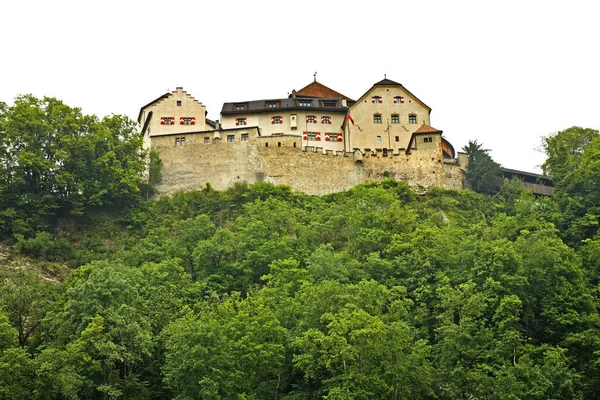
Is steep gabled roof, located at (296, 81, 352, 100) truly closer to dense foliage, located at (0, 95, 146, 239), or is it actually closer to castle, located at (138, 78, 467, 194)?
castle, located at (138, 78, 467, 194)

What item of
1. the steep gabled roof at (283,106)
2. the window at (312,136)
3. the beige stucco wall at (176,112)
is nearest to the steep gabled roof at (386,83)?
the steep gabled roof at (283,106)

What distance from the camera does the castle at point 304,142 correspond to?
76938mm

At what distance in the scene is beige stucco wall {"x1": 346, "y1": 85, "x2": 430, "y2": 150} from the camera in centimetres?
8112

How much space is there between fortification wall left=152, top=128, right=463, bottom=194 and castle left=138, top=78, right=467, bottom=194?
8 centimetres

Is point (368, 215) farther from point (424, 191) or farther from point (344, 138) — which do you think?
point (344, 138)

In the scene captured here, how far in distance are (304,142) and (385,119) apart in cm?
744

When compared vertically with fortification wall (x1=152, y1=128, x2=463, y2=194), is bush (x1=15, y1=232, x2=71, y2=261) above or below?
below

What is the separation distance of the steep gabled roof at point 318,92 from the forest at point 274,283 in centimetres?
1582

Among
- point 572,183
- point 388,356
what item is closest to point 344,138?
point 572,183

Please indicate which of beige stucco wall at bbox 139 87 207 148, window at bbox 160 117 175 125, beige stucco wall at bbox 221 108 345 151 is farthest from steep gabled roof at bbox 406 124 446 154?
window at bbox 160 117 175 125

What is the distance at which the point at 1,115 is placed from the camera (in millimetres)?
70688

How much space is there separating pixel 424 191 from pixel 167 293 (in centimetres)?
2946

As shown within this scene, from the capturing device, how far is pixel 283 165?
253 ft

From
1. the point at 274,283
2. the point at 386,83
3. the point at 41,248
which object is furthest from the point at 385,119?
the point at 41,248
